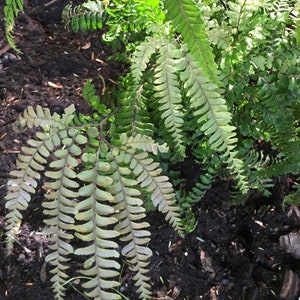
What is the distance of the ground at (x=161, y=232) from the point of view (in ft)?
6.16

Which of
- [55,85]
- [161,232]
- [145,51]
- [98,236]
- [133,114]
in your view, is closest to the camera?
[98,236]

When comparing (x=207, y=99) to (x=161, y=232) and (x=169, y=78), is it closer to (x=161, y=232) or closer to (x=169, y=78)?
(x=169, y=78)

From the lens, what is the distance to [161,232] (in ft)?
6.39

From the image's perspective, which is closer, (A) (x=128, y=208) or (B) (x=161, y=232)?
(A) (x=128, y=208)

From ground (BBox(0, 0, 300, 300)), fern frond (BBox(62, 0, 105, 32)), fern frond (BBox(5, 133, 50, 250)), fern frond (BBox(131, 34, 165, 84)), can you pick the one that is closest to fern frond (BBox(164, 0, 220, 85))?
fern frond (BBox(131, 34, 165, 84))

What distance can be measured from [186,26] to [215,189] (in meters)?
1.18

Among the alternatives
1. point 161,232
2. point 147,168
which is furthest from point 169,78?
point 161,232

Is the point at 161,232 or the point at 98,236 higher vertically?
the point at 98,236

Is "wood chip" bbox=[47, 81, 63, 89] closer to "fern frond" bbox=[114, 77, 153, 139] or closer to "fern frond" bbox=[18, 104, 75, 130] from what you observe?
"fern frond" bbox=[114, 77, 153, 139]

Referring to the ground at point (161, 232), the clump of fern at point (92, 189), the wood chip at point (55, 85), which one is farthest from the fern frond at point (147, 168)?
the wood chip at point (55, 85)

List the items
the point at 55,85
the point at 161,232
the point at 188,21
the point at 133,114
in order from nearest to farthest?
the point at 188,21 → the point at 133,114 → the point at 161,232 → the point at 55,85

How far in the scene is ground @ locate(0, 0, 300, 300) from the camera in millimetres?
1879

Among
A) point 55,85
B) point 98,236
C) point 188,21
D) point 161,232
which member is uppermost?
point 188,21

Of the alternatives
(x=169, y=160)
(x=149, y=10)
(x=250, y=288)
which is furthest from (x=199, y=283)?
(x=149, y=10)
